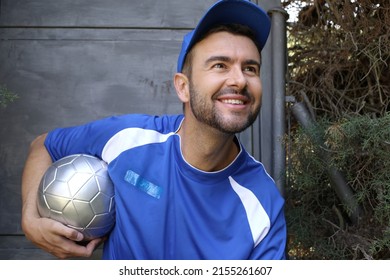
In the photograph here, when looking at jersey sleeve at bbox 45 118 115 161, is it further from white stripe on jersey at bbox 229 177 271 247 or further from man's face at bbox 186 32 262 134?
white stripe on jersey at bbox 229 177 271 247

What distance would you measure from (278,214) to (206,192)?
0.37 m

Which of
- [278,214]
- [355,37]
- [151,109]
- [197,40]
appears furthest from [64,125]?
[355,37]

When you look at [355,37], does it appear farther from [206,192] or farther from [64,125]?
[64,125]

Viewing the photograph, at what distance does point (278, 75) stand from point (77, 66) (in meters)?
1.45

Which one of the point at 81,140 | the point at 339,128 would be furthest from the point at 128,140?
the point at 339,128

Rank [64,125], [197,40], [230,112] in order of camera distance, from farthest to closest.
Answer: [64,125] < [197,40] < [230,112]

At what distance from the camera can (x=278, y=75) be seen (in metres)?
3.60

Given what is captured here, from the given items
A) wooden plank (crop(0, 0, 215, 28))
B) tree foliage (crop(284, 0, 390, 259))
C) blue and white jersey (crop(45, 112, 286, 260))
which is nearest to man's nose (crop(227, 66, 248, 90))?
blue and white jersey (crop(45, 112, 286, 260))

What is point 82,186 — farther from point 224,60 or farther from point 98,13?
point 98,13

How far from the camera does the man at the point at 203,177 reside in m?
2.37

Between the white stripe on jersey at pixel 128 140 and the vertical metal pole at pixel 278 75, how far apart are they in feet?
3.80

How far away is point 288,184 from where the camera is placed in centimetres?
339

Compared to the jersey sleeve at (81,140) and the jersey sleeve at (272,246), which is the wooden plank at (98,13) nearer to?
the jersey sleeve at (81,140)

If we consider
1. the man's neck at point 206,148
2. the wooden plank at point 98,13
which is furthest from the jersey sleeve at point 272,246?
the wooden plank at point 98,13
